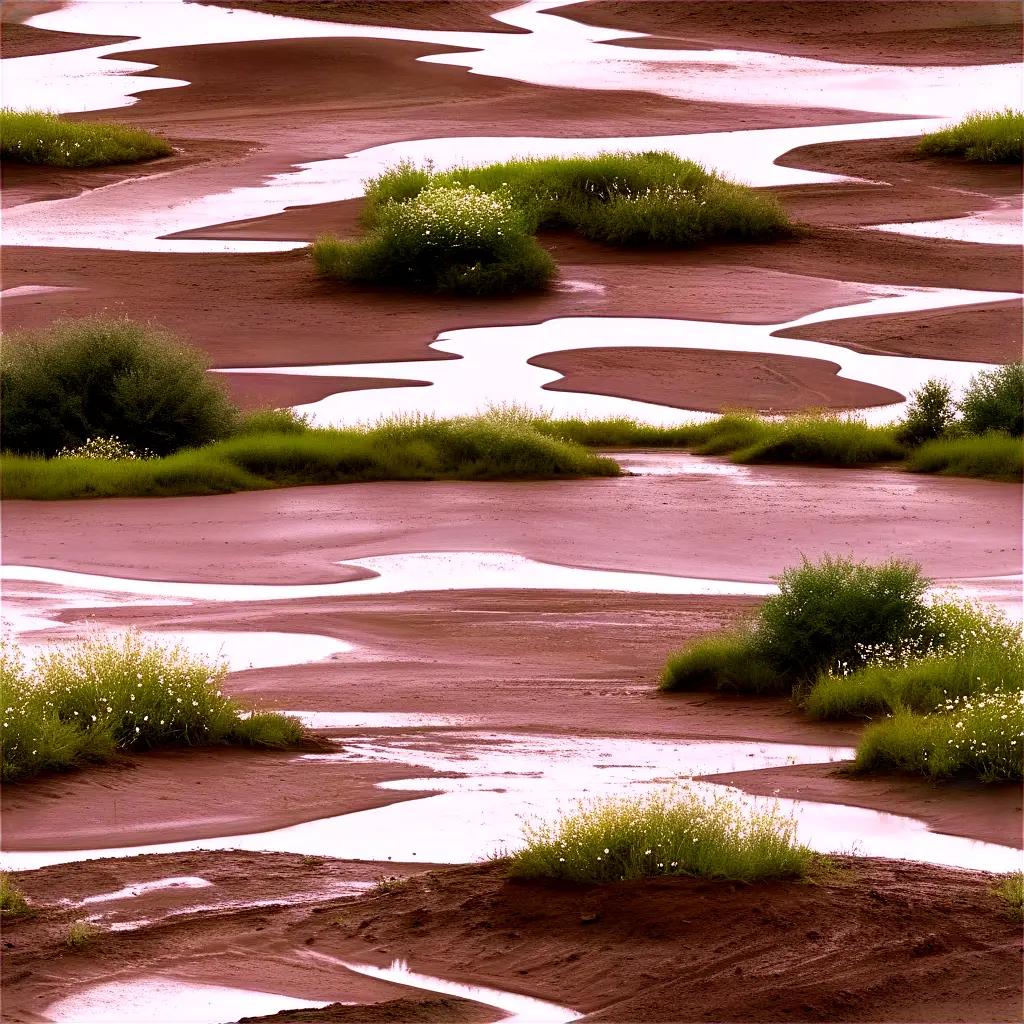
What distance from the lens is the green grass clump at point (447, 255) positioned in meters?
35.6

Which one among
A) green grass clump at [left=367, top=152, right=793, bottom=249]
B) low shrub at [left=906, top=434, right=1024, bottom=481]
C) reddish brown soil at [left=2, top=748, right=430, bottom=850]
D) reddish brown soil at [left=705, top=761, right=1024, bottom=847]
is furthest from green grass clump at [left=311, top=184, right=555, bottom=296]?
reddish brown soil at [left=705, top=761, right=1024, bottom=847]

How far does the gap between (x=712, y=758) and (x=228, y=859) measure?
11.1ft

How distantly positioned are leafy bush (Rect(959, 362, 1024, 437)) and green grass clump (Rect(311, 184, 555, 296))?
424 inches

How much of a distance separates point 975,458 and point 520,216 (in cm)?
1395

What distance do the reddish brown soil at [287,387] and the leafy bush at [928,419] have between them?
7.08 meters

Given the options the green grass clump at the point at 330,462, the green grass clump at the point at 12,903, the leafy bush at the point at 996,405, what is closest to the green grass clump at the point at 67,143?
the green grass clump at the point at 330,462

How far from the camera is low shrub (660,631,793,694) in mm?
13953

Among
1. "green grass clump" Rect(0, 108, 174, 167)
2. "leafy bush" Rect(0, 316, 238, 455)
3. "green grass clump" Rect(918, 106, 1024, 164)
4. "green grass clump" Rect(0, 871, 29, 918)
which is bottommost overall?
"green grass clump" Rect(0, 871, 29, 918)

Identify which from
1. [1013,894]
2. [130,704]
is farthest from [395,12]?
[1013,894]

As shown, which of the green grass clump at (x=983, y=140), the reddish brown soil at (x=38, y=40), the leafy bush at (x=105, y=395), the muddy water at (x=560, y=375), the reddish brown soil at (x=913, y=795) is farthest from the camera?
the reddish brown soil at (x=38, y=40)

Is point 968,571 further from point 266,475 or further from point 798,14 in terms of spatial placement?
point 798,14

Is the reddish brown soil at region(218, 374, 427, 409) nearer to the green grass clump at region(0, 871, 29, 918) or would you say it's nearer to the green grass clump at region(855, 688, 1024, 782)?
the green grass clump at region(855, 688, 1024, 782)

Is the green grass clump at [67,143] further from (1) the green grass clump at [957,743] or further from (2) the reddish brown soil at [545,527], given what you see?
(1) the green grass clump at [957,743]

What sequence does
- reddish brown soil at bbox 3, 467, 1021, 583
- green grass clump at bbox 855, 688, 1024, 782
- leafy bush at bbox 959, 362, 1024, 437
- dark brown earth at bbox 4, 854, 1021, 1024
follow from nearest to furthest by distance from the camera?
dark brown earth at bbox 4, 854, 1021, 1024 < green grass clump at bbox 855, 688, 1024, 782 < reddish brown soil at bbox 3, 467, 1021, 583 < leafy bush at bbox 959, 362, 1024, 437
